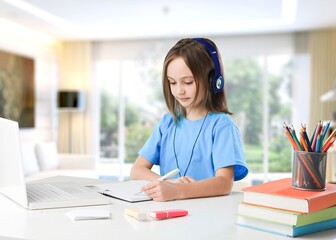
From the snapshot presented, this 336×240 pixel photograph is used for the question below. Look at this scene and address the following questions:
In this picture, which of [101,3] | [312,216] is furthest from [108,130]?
[312,216]

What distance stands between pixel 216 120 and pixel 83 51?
5836 millimetres

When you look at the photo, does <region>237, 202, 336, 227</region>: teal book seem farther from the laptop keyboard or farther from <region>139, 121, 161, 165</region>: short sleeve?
<region>139, 121, 161, 165</region>: short sleeve

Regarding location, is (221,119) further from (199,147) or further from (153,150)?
(153,150)

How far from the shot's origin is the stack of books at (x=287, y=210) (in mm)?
932

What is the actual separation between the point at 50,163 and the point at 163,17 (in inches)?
92.3

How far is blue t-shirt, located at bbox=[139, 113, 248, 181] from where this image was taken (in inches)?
59.1

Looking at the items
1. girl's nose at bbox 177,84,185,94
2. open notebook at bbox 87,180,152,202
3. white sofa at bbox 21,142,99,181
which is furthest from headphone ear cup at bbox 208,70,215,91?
white sofa at bbox 21,142,99,181

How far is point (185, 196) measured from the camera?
1.31 meters

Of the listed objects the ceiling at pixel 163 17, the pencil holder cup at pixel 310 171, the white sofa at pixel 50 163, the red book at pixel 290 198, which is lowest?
the white sofa at pixel 50 163

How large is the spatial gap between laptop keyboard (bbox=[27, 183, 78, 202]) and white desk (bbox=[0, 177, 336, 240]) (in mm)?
60

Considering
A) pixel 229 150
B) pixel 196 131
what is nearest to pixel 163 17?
pixel 196 131

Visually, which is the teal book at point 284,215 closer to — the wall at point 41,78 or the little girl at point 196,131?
the little girl at point 196,131

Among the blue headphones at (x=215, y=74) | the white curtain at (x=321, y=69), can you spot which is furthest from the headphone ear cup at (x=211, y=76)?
the white curtain at (x=321, y=69)

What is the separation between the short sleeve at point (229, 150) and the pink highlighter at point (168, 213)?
416 mm
